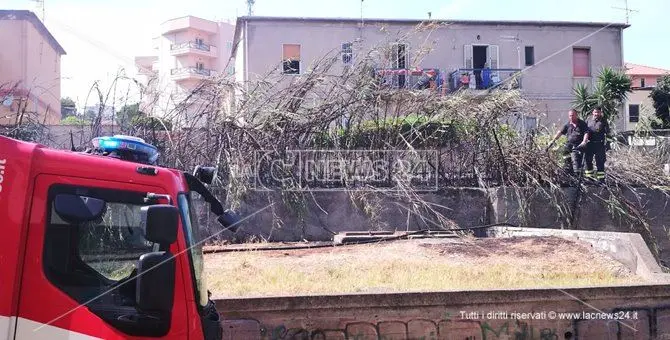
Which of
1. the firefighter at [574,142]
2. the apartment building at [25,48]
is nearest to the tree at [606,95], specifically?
the firefighter at [574,142]

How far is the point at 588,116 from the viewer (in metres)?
15.7

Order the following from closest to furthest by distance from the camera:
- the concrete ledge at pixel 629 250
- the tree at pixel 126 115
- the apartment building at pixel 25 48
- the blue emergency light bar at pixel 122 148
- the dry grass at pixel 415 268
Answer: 1. the blue emergency light bar at pixel 122 148
2. the dry grass at pixel 415 268
3. the concrete ledge at pixel 629 250
4. the tree at pixel 126 115
5. the apartment building at pixel 25 48

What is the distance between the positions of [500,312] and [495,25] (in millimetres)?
27928

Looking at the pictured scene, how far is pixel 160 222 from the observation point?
3.04 metres

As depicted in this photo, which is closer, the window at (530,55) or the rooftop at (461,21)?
the rooftop at (461,21)

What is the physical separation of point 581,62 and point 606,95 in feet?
53.3

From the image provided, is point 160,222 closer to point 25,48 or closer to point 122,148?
point 122,148

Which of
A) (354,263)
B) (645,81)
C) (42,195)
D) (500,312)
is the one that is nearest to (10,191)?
(42,195)

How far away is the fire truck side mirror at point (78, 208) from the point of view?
3096mm

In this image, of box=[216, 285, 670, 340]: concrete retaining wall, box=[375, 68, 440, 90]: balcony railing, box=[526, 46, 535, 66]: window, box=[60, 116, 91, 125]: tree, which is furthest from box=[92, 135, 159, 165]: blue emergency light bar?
box=[526, 46, 535, 66]: window

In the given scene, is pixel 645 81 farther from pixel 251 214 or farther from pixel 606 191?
pixel 251 214

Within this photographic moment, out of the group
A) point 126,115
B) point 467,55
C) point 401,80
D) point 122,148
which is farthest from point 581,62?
point 122,148

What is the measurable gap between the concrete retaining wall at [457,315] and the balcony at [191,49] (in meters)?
55.6

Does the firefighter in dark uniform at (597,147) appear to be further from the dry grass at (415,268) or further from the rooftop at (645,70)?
the rooftop at (645,70)
